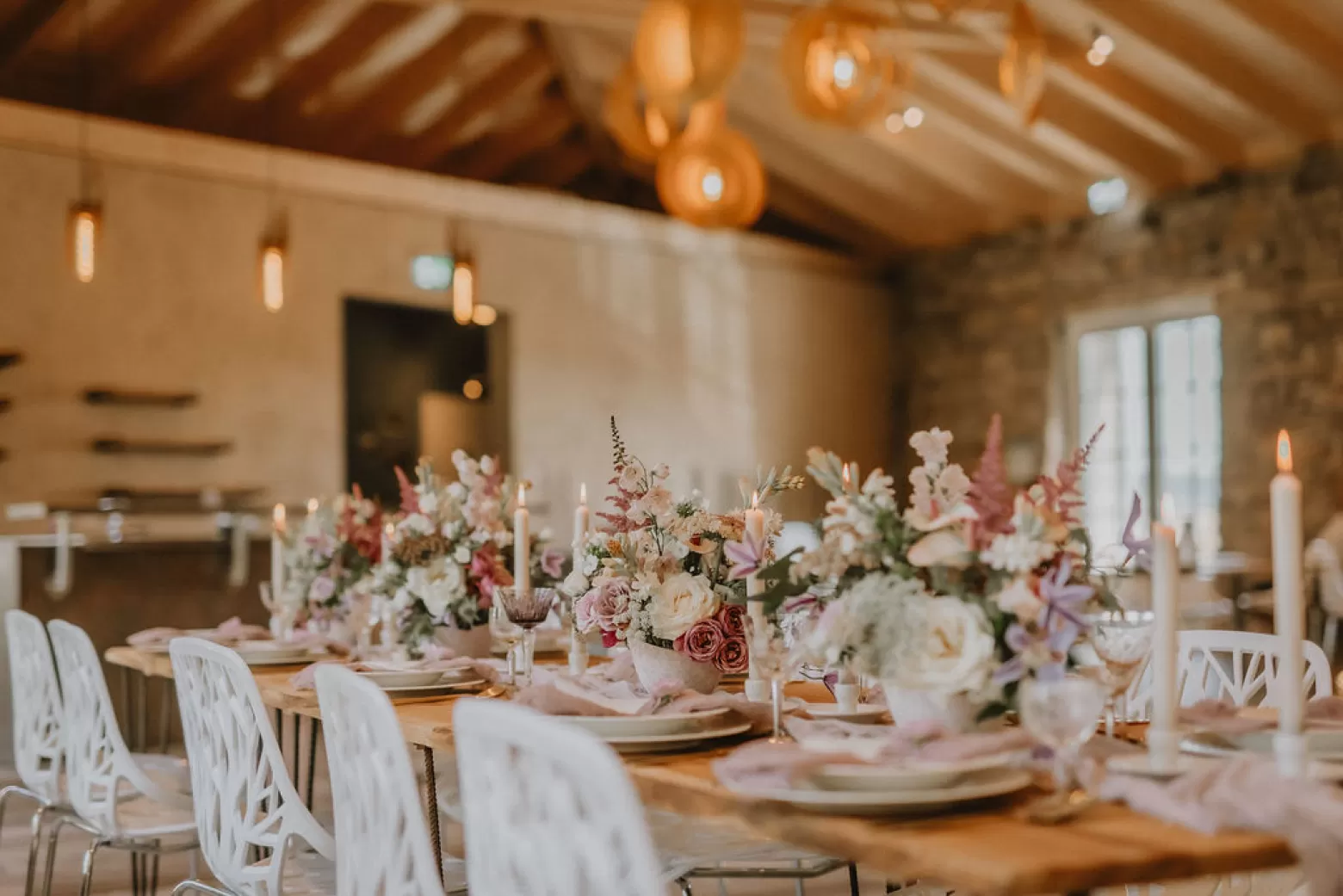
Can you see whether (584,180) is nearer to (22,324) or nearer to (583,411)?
(583,411)

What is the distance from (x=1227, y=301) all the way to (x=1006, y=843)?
8.87 m

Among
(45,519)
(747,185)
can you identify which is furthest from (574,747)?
(45,519)

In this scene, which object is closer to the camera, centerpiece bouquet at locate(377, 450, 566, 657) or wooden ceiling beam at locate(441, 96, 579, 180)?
centerpiece bouquet at locate(377, 450, 566, 657)

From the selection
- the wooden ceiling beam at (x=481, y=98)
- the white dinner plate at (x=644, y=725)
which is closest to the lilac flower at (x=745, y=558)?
the white dinner plate at (x=644, y=725)

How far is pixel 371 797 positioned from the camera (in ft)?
6.09

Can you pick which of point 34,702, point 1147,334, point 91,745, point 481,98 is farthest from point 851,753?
point 1147,334

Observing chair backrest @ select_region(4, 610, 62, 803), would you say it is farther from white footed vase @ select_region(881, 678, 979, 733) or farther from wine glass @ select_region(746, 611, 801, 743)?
white footed vase @ select_region(881, 678, 979, 733)

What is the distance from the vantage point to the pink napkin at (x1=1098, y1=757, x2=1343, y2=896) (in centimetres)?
Answer: 135

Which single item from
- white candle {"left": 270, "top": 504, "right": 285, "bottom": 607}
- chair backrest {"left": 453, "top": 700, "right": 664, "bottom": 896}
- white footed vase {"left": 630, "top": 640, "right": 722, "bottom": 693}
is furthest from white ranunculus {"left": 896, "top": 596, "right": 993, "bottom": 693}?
white candle {"left": 270, "top": 504, "right": 285, "bottom": 607}

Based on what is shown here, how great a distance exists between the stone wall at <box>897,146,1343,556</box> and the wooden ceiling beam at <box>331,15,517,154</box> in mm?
4420

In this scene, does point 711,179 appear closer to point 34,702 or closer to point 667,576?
point 34,702

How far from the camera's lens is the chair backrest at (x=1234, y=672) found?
2.55 meters

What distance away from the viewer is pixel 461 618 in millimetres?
3244

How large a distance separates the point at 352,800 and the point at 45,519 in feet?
21.7
